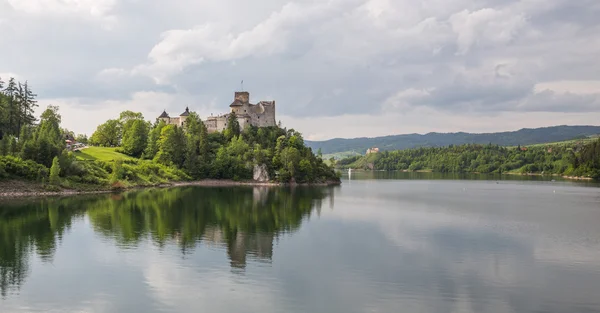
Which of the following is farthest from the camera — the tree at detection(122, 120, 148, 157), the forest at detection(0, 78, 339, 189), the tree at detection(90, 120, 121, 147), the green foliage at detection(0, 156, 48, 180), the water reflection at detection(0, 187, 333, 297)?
the tree at detection(90, 120, 121, 147)

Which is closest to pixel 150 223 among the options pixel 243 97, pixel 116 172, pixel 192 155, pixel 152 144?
pixel 116 172

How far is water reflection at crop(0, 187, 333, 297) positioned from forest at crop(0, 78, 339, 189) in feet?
38.6

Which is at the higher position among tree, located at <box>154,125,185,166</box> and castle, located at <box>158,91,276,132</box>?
castle, located at <box>158,91,276,132</box>

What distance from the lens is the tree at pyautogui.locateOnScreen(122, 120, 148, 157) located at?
10356 cm

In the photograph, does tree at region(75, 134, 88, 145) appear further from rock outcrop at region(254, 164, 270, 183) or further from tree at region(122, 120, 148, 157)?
rock outcrop at region(254, 164, 270, 183)

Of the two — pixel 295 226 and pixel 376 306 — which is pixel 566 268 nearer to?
pixel 376 306

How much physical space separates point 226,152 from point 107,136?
33.3 m

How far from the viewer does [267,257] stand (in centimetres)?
2953

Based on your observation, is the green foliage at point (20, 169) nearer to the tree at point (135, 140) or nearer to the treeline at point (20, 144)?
the treeline at point (20, 144)

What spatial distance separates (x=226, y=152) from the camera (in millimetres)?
102625

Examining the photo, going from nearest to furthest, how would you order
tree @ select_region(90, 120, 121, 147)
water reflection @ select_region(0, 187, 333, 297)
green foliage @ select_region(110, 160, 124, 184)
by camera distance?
water reflection @ select_region(0, 187, 333, 297)
green foliage @ select_region(110, 160, 124, 184)
tree @ select_region(90, 120, 121, 147)

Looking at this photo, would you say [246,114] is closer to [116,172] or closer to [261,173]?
[261,173]

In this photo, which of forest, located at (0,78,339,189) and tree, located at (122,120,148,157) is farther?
tree, located at (122,120,148,157)

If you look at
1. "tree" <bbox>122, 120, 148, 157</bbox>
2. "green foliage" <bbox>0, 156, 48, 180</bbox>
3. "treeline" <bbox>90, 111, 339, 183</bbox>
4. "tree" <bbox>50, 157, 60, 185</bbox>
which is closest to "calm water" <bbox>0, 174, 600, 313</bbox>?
"green foliage" <bbox>0, 156, 48, 180</bbox>
